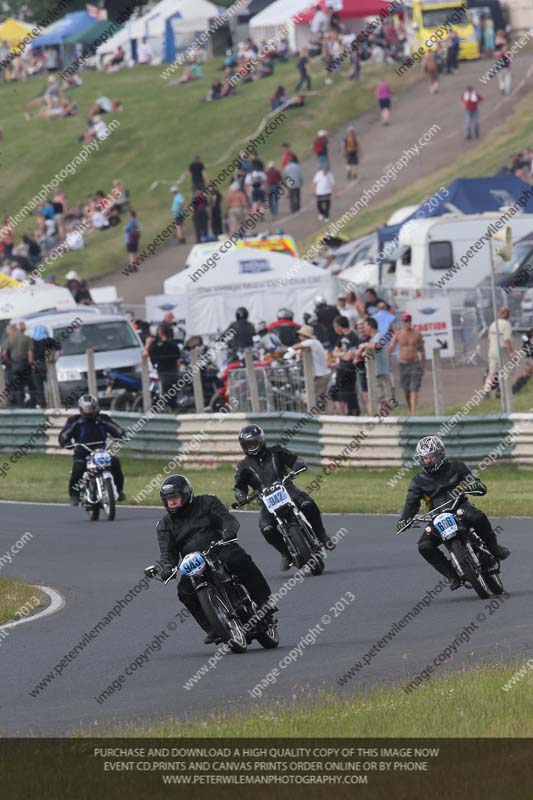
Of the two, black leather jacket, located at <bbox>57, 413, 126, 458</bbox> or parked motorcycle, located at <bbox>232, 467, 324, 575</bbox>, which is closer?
parked motorcycle, located at <bbox>232, 467, 324, 575</bbox>

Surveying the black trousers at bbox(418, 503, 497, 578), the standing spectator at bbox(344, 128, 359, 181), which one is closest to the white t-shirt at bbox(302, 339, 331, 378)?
the black trousers at bbox(418, 503, 497, 578)

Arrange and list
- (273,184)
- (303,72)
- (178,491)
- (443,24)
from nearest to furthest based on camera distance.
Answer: (178,491) → (273,184) → (443,24) → (303,72)

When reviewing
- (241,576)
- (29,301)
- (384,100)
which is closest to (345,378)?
(29,301)

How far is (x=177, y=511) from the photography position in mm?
12078

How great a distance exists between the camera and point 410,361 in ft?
82.2

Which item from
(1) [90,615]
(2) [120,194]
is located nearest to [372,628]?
(1) [90,615]

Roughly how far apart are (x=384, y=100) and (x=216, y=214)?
31.9ft

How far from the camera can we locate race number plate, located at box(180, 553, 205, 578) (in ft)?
38.0

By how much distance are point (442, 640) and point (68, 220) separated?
4544 centimetres

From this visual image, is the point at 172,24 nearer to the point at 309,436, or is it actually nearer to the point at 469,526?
the point at 309,436

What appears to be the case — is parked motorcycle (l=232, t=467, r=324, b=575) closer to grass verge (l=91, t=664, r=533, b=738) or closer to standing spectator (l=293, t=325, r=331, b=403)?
grass verge (l=91, t=664, r=533, b=738)

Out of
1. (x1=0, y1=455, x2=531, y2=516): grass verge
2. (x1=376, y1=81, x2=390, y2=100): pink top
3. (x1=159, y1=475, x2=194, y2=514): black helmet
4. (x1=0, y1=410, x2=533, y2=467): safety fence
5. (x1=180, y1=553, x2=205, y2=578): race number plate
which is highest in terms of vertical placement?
(x1=376, y1=81, x2=390, y2=100): pink top

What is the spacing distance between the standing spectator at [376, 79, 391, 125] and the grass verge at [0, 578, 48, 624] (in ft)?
130

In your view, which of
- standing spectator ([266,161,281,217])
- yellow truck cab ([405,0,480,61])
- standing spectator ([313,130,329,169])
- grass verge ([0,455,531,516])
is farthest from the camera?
yellow truck cab ([405,0,480,61])
